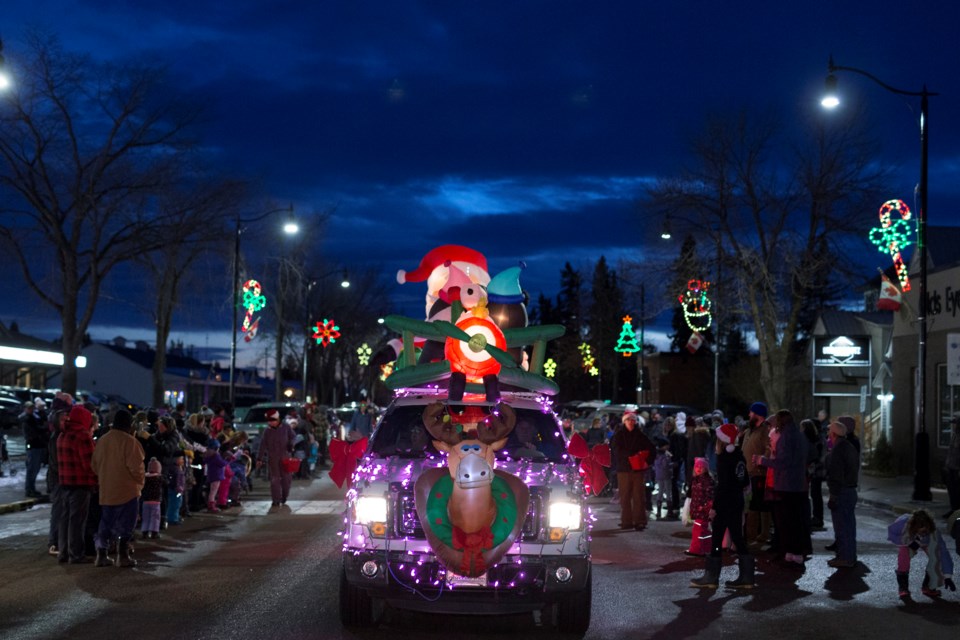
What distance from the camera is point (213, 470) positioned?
1941cm

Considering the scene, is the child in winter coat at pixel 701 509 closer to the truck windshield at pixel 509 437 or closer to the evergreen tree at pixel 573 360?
the truck windshield at pixel 509 437

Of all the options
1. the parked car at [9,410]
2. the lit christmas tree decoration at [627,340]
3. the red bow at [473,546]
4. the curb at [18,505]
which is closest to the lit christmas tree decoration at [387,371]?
the red bow at [473,546]

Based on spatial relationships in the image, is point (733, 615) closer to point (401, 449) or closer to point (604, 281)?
point (401, 449)

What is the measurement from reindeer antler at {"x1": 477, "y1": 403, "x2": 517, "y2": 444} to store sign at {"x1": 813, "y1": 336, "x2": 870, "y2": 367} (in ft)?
88.0

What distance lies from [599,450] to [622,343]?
40571 millimetres

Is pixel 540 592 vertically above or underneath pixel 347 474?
underneath

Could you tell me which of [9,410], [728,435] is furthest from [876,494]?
[9,410]

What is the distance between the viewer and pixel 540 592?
8.77 meters

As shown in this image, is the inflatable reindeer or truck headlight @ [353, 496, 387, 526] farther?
truck headlight @ [353, 496, 387, 526]

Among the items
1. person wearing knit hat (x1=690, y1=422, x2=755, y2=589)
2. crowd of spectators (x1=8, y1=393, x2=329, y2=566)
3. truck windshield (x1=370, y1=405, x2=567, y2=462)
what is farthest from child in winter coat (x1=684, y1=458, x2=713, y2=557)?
crowd of spectators (x1=8, y1=393, x2=329, y2=566)

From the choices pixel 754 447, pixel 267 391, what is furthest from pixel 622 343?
pixel 267 391

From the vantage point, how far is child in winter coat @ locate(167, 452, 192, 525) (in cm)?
1673

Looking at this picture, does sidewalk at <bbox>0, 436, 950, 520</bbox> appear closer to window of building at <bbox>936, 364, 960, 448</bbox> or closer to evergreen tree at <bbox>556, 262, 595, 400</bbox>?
window of building at <bbox>936, 364, 960, 448</bbox>

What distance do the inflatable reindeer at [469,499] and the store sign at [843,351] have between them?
1064 inches
